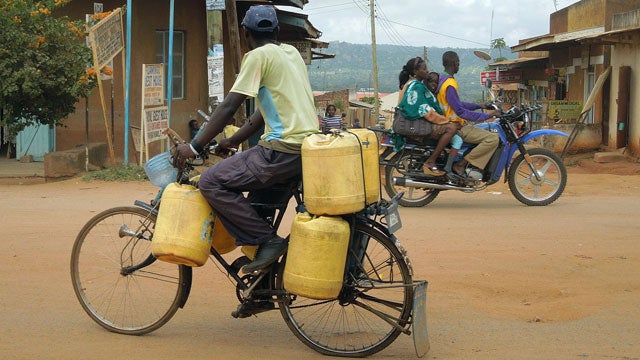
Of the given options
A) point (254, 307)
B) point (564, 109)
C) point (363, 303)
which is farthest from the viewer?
point (564, 109)

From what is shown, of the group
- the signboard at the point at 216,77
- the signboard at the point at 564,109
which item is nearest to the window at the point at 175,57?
the signboard at the point at 216,77

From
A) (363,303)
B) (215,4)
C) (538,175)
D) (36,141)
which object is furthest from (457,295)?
(36,141)

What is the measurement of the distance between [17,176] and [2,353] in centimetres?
969

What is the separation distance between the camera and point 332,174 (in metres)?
4.38

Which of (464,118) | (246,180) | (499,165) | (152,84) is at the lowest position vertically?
(499,165)

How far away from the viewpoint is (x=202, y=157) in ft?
15.9

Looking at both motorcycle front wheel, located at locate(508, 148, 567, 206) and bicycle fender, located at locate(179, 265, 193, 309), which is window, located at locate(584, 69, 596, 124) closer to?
motorcycle front wheel, located at locate(508, 148, 567, 206)

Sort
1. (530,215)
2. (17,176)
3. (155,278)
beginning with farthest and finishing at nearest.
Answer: (17,176), (530,215), (155,278)

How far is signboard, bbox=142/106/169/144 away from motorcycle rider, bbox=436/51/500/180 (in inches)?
211

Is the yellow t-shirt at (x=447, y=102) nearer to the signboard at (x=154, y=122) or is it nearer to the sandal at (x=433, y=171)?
the sandal at (x=433, y=171)

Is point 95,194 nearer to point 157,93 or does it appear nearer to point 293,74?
point 157,93

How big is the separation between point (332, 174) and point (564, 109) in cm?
1741

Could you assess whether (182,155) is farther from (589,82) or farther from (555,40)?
(589,82)

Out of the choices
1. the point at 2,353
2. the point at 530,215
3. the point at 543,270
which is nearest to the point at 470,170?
the point at 530,215
